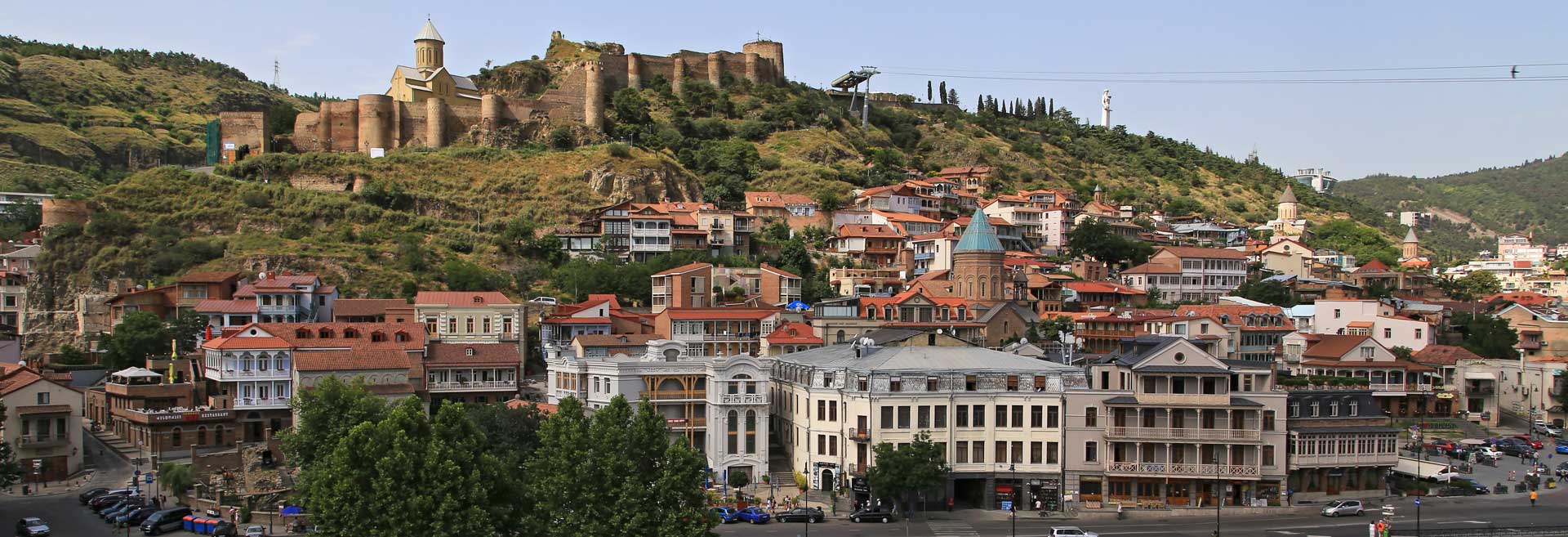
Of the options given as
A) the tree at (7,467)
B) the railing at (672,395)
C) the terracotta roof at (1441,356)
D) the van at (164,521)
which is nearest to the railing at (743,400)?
the railing at (672,395)

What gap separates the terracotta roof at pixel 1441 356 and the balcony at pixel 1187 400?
88.2 ft

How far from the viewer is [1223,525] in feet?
149

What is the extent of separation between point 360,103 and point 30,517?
192 ft

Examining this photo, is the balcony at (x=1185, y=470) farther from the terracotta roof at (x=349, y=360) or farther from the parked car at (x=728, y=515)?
the terracotta roof at (x=349, y=360)

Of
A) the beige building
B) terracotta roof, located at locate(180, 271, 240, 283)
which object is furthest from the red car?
terracotta roof, located at locate(180, 271, 240, 283)

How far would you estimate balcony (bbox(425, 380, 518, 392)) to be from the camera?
5922 centimetres

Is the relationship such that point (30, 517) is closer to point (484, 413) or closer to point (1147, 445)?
point (484, 413)

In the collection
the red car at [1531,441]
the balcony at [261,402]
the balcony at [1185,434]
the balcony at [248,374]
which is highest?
the balcony at [248,374]

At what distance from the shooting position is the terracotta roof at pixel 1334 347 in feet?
219

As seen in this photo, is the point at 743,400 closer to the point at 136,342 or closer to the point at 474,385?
the point at 474,385

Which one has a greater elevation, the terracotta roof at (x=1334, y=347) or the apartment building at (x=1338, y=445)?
the terracotta roof at (x=1334, y=347)

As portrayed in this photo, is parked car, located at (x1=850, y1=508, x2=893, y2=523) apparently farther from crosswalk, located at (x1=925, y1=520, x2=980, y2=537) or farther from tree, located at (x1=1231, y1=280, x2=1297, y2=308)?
tree, located at (x1=1231, y1=280, x2=1297, y2=308)

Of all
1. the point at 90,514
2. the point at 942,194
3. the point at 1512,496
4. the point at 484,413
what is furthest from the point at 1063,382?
the point at 942,194

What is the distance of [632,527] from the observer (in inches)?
1374
